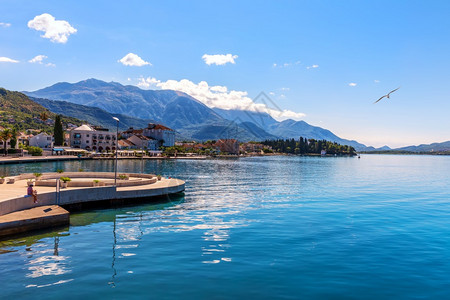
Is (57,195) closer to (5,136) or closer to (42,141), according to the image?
(5,136)

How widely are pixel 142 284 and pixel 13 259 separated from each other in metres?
9.70

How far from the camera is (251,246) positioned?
80.3 feet

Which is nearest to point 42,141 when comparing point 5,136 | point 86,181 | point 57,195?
point 5,136

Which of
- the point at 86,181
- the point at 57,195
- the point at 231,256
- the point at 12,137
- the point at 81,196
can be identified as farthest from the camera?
the point at 12,137

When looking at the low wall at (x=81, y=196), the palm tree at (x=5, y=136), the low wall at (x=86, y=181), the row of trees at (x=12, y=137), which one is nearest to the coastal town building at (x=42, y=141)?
the row of trees at (x=12, y=137)

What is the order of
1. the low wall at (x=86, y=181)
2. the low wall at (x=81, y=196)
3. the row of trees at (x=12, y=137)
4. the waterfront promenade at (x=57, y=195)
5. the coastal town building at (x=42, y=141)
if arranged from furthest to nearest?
the coastal town building at (x=42, y=141) < the row of trees at (x=12, y=137) < the low wall at (x=86, y=181) < the low wall at (x=81, y=196) < the waterfront promenade at (x=57, y=195)

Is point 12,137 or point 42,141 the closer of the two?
point 12,137

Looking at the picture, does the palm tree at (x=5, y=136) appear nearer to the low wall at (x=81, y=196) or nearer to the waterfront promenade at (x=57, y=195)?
the waterfront promenade at (x=57, y=195)

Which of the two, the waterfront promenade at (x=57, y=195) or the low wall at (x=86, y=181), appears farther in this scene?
the low wall at (x=86, y=181)

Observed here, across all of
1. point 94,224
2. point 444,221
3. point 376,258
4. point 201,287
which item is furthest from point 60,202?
point 444,221

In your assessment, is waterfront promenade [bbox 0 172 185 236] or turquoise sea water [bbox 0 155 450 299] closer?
turquoise sea water [bbox 0 155 450 299]

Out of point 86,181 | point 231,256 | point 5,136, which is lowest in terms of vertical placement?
point 231,256

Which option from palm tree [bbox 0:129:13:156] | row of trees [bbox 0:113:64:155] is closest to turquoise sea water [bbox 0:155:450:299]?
palm tree [bbox 0:129:13:156]

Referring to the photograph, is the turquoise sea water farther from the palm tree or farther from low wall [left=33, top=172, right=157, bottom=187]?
the palm tree
